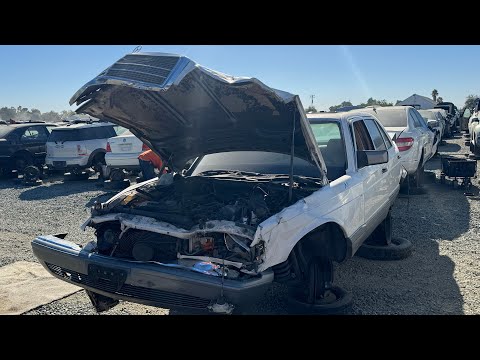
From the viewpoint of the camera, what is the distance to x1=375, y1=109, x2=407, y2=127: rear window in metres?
9.27

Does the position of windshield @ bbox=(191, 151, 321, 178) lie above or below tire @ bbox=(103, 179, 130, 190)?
above

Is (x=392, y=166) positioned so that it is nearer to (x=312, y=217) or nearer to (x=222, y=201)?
(x=312, y=217)

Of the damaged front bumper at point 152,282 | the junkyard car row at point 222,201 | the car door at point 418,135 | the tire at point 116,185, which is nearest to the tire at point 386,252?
the junkyard car row at point 222,201

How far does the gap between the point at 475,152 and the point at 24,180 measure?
13.9 metres

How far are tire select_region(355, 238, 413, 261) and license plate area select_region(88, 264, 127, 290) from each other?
10.9 ft

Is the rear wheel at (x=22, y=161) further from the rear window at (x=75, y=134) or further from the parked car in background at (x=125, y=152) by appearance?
the parked car in background at (x=125, y=152)

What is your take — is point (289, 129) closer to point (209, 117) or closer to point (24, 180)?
point (209, 117)

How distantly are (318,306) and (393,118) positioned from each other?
6858 mm

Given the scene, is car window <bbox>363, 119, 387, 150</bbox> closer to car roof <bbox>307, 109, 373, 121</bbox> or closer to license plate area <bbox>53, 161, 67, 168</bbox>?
car roof <bbox>307, 109, 373, 121</bbox>

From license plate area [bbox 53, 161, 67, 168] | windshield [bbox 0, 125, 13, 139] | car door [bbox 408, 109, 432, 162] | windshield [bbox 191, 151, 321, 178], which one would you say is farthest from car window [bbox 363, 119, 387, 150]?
windshield [bbox 0, 125, 13, 139]

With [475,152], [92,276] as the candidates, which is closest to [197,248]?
[92,276]

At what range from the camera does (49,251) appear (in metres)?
3.73

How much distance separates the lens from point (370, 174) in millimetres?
4785

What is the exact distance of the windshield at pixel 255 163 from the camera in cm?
443
